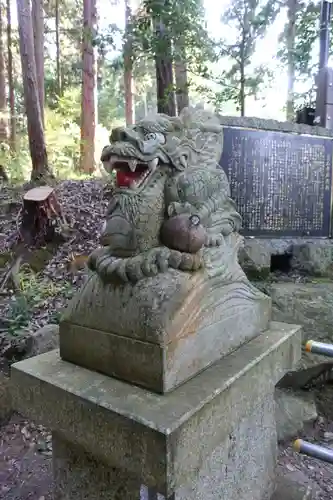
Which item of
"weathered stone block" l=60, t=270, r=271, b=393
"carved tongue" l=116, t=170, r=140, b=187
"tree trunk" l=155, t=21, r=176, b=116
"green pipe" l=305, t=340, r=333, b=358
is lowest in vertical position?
"green pipe" l=305, t=340, r=333, b=358

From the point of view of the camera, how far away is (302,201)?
414 cm

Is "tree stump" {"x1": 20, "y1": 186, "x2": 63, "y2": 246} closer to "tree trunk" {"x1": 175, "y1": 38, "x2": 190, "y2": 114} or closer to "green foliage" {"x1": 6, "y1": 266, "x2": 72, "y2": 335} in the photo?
"green foliage" {"x1": 6, "y1": 266, "x2": 72, "y2": 335}

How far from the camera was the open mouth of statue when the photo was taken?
1.46m

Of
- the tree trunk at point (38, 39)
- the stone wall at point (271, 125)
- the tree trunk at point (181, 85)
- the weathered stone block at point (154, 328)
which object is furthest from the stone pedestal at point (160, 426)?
the tree trunk at point (38, 39)

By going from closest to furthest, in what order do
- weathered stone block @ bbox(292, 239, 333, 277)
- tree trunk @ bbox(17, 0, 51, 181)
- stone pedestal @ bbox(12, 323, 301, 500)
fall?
1. stone pedestal @ bbox(12, 323, 301, 500)
2. weathered stone block @ bbox(292, 239, 333, 277)
3. tree trunk @ bbox(17, 0, 51, 181)

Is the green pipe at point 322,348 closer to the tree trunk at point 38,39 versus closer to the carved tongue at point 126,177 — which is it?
the carved tongue at point 126,177

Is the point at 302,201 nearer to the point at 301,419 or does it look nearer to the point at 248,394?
the point at 301,419

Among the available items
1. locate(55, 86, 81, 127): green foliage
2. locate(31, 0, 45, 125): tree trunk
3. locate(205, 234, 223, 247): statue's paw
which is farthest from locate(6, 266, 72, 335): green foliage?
locate(55, 86, 81, 127): green foliage

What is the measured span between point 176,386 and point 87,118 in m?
10.6

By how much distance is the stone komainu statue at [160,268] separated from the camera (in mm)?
1395

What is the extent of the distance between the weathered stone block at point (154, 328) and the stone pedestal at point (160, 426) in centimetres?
5

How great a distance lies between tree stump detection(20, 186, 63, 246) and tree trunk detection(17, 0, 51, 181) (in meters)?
2.37

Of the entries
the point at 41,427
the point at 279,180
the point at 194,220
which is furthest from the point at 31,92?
the point at 194,220

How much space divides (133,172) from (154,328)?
59cm
